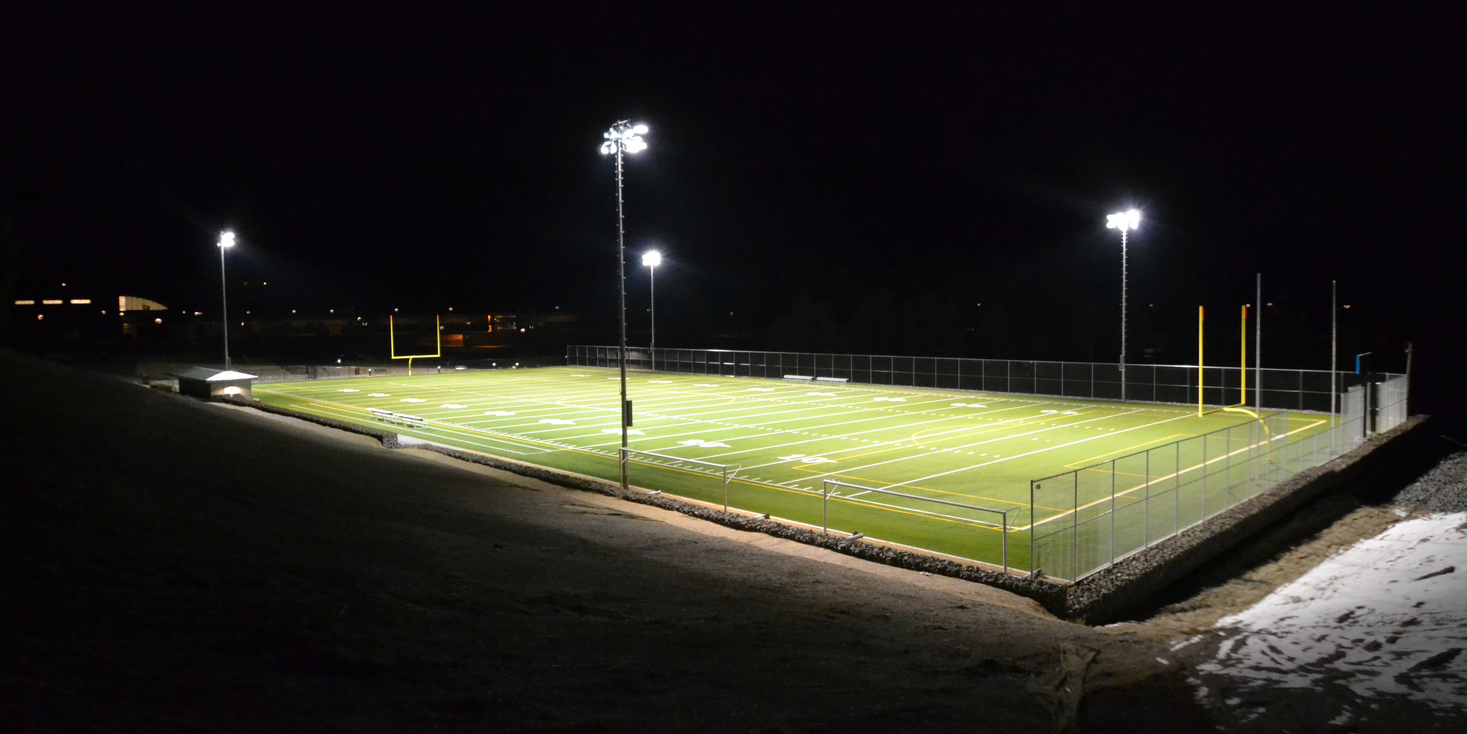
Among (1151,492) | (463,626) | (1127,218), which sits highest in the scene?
(1127,218)

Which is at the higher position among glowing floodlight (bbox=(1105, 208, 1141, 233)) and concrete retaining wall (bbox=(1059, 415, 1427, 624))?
glowing floodlight (bbox=(1105, 208, 1141, 233))

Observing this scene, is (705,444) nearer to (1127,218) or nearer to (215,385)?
(1127,218)

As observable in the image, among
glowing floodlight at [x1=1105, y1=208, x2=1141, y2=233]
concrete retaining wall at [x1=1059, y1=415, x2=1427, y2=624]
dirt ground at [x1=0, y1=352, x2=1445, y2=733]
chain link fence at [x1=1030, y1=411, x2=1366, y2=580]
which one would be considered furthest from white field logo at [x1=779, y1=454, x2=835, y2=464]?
glowing floodlight at [x1=1105, y1=208, x2=1141, y2=233]

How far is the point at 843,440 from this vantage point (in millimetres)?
31094

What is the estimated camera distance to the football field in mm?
19750

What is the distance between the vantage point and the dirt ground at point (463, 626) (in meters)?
5.97

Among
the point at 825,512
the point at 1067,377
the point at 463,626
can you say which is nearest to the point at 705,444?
the point at 825,512

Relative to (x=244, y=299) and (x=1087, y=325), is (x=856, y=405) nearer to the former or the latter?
(x=1087, y=325)

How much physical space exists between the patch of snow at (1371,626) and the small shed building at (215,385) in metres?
35.9

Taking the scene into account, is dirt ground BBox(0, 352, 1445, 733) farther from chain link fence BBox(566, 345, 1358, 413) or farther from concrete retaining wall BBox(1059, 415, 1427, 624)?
chain link fence BBox(566, 345, 1358, 413)

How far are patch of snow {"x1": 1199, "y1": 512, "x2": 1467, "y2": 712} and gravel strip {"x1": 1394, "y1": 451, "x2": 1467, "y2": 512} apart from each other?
2.77 metres

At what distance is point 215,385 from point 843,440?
2546 cm

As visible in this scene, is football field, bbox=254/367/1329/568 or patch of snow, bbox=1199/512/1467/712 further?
football field, bbox=254/367/1329/568

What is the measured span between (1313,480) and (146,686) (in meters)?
24.2
